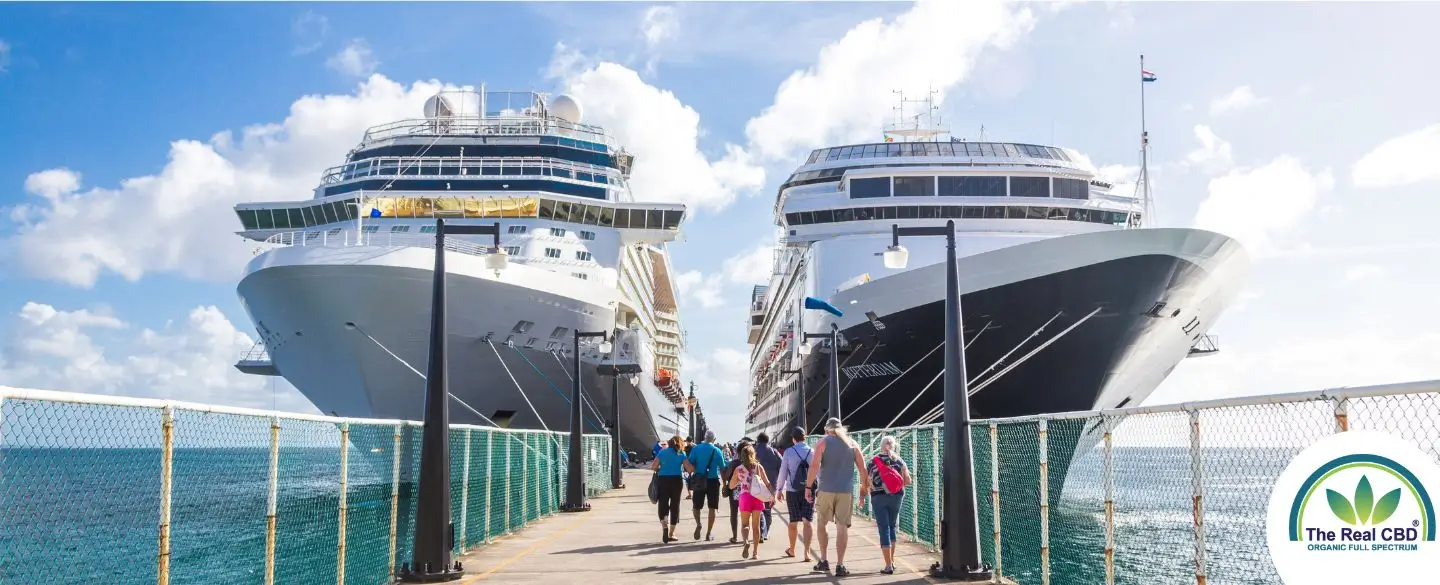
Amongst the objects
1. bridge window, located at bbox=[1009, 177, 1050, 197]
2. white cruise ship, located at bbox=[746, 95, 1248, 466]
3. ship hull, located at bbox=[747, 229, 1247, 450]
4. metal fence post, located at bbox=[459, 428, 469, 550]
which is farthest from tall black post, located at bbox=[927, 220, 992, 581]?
bridge window, located at bbox=[1009, 177, 1050, 197]

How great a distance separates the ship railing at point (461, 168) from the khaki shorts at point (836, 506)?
2616cm

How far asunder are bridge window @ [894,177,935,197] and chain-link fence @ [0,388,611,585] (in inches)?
496

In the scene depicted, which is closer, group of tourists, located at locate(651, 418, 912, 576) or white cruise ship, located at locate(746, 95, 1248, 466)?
group of tourists, located at locate(651, 418, 912, 576)

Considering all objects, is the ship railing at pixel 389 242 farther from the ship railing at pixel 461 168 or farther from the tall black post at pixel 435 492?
the tall black post at pixel 435 492

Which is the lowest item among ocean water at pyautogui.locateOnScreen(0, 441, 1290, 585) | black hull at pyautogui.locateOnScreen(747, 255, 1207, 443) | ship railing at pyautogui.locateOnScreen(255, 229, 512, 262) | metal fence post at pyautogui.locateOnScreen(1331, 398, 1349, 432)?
ocean water at pyautogui.locateOnScreen(0, 441, 1290, 585)

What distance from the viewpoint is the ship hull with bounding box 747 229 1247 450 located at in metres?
22.7

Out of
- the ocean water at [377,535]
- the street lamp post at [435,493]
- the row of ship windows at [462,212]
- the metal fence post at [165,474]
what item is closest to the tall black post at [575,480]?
the ocean water at [377,535]

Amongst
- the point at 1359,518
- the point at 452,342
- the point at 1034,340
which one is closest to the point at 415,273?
the point at 452,342

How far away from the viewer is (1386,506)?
4.28 metres

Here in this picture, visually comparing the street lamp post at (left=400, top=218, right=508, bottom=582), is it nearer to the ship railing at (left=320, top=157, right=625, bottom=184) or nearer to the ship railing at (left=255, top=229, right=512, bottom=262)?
the ship railing at (left=255, top=229, right=512, bottom=262)

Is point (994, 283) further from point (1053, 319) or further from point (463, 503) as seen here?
point (463, 503)

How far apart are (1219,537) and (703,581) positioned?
18.9 m

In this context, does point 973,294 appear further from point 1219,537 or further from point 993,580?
point 993,580

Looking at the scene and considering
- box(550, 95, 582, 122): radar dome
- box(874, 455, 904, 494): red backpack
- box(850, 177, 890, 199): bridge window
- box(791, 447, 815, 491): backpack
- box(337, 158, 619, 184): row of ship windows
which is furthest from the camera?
box(550, 95, 582, 122): radar dome
